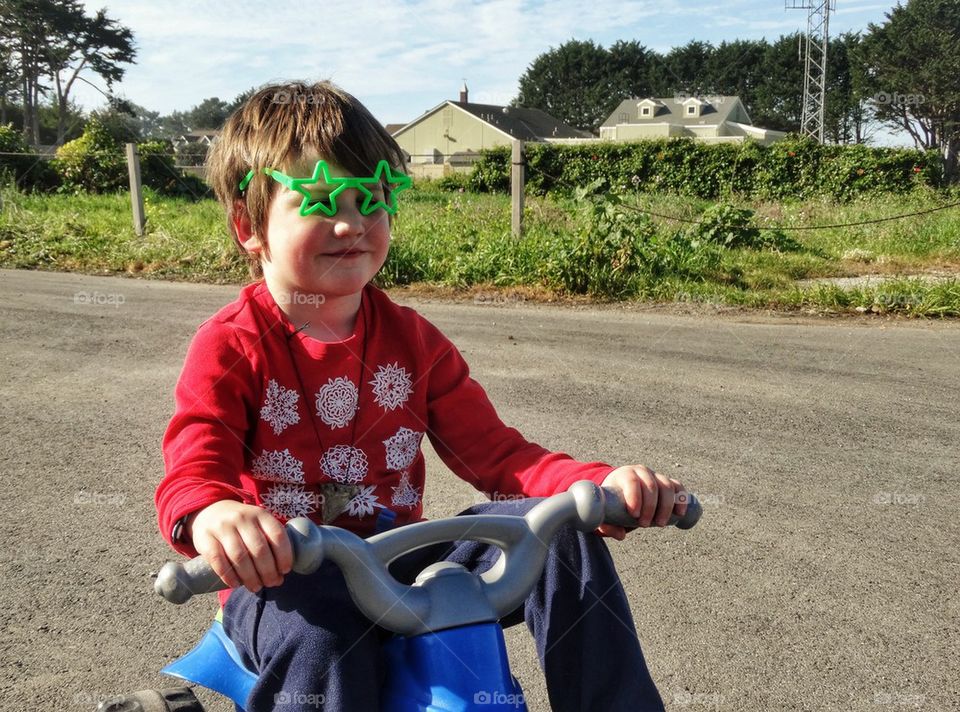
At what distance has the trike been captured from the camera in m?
1.12

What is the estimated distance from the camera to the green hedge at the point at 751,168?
21.5 m

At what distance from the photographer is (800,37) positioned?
62.8 m

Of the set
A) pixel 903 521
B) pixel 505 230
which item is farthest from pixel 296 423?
pixel 505 230

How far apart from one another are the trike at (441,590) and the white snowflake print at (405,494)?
548 millimetres

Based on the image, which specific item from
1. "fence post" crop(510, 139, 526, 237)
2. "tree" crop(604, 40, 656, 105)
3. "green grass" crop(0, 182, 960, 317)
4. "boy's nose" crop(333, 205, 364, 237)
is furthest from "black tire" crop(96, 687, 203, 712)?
"tree" crop(604, 40, 656, 105)

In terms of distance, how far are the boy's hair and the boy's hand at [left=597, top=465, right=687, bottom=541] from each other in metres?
0.82

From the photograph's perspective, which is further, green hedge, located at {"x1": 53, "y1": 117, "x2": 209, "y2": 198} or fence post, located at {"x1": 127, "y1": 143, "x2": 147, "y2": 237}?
green hedge, located at {"x1": 53, "y1": 117, "x2": 209, "y2": 198}

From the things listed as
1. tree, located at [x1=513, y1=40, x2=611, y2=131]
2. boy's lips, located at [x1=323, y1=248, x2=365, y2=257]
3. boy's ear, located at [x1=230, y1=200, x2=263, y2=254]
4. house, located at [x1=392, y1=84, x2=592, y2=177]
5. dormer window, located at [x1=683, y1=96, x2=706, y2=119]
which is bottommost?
boy's lips, located at [x1=323, y1=248, x2=365, y2=257]

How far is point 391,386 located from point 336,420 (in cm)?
15

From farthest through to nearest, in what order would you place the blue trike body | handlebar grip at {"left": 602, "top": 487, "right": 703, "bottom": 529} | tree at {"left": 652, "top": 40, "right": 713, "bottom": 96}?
tree at {"left": 652, "top": 40, "right": 713, "bottom": 96} → handlebar grip at {"left": 602, "top": 487, "right": 703, "bottom": 529} → the blue trike body

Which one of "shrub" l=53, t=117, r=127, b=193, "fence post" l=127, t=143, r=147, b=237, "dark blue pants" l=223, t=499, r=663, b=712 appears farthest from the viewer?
"shrub" l=53, t=117, r=127, b=193

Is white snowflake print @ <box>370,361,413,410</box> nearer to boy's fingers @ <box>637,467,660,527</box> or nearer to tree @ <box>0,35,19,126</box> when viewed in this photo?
boy's fingers @ <box>637,467,660,527</box>

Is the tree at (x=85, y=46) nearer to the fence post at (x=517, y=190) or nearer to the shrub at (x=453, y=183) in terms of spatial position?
the shrub at (x=453, y=183)

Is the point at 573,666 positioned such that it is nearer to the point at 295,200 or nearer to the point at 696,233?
the point at 295,200
